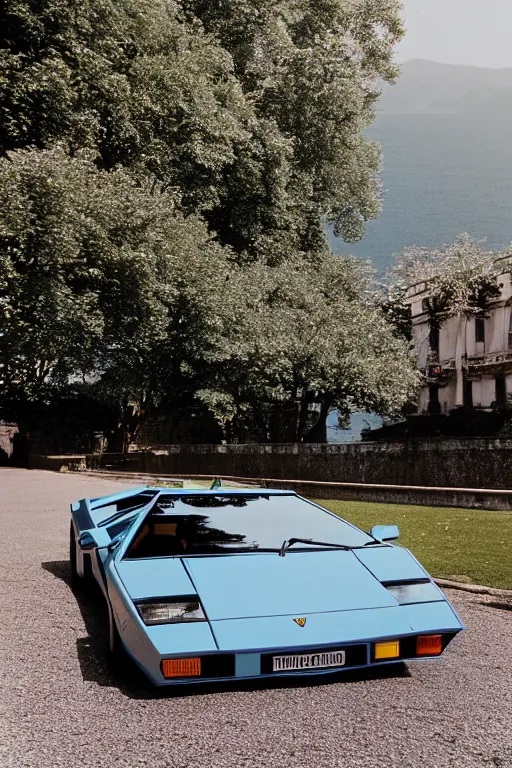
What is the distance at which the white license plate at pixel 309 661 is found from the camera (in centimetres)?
467

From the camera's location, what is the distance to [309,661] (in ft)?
15.5

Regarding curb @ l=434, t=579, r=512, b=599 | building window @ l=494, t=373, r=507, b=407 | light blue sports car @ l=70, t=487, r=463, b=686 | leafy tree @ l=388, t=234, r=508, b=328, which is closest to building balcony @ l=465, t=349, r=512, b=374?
building window @ l=494, t=373, r=507, b=407

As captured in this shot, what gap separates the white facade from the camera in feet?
143

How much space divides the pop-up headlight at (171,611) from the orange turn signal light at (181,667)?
0.81ft

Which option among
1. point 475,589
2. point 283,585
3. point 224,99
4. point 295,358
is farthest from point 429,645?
point 224,99

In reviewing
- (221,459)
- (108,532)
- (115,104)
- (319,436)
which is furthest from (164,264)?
(108,532)

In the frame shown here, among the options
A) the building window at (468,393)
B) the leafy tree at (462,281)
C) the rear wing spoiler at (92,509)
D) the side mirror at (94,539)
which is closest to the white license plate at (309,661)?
the side mirror at (94,539)

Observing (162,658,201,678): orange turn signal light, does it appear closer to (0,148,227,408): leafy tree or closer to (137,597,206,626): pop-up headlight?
(137,597,206,626): pop-up headlight

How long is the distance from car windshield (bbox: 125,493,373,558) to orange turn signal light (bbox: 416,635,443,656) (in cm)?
106

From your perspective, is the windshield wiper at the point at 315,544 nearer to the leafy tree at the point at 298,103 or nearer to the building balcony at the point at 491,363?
the leafy tree at the point at 298,103

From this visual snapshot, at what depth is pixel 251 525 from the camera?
5914mm

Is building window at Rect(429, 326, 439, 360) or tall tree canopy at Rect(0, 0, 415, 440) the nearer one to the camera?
tall tree canopy at Rect(0, 0, 415, 440)

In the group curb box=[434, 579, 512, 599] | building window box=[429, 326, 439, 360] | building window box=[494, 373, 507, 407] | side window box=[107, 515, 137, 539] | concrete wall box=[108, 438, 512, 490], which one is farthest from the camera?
building window box=[429, 326, 439, 360]

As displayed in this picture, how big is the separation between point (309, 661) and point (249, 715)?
482 mm
